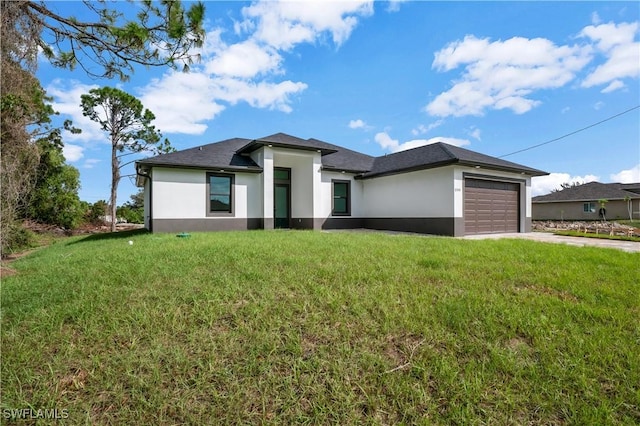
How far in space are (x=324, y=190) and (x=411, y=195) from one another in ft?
14.0

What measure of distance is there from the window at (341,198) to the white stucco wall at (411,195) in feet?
3.20

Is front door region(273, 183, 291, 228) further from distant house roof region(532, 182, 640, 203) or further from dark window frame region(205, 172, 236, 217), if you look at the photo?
distant house roof region(532, 182, 640, 203)

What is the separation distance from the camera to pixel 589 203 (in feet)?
87.1

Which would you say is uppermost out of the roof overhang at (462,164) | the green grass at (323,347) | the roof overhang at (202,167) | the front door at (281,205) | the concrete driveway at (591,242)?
the roof overhang at (462,164)

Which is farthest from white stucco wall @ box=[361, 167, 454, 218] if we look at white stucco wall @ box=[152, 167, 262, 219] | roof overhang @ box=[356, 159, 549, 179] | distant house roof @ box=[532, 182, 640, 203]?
distant house roof @ box=[532, 182, 640, 203]

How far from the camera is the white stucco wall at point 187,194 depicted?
36.5ft

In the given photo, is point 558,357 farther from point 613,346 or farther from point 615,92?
point 615,92

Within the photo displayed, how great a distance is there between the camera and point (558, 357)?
9.00ft

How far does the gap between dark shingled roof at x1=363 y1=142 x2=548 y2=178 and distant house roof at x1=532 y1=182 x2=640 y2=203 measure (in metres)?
18.8

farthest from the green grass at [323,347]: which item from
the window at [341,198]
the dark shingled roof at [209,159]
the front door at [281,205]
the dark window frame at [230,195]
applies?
the window at [341,198]

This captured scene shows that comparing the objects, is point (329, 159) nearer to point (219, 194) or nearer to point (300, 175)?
point (300, 175)

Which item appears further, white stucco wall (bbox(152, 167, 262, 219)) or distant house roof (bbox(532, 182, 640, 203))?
distant house roof (bbox(532, 182, 640, 203))

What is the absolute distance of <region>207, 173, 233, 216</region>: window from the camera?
12.1m

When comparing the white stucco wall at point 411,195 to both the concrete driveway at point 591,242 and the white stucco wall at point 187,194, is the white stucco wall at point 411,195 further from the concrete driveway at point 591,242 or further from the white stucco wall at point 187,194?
the white stucco wall at point 187,194
